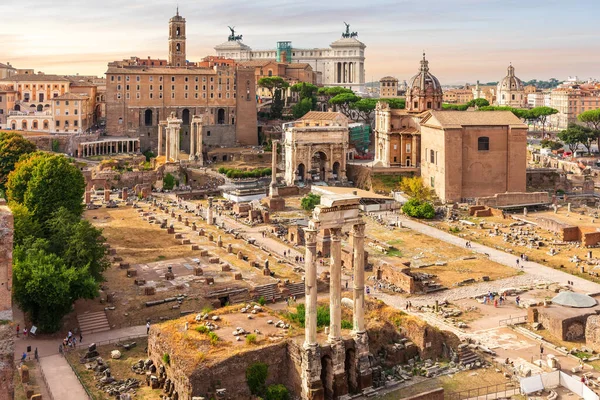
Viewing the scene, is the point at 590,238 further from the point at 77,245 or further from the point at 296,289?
the point at 77,245

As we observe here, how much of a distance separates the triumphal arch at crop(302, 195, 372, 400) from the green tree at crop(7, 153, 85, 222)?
2283cm

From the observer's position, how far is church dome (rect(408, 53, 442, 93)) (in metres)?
79.9

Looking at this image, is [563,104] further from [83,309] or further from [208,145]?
[83,309]

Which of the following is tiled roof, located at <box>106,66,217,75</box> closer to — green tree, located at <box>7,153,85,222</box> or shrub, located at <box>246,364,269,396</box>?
green tree, located at <box>7,153,85,222</box>

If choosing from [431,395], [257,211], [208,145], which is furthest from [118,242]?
[208,145]

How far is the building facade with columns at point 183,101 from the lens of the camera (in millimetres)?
90375

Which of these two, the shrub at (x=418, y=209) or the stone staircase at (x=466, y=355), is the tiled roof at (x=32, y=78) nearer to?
the shrub at (x=418, y=209)

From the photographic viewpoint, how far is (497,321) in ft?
110

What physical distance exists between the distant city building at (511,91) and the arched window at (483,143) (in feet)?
267

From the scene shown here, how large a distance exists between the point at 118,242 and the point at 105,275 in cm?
877

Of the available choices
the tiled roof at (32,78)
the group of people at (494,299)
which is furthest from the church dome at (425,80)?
the tiled roof at (32,78)

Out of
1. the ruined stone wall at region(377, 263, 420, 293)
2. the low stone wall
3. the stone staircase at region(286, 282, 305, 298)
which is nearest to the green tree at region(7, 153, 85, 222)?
the stone staircase at region(286, 282, 305, 298)

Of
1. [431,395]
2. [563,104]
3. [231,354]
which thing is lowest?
[431,395]

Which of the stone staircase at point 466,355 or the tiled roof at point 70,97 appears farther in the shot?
the tiled roof at point 70,97
